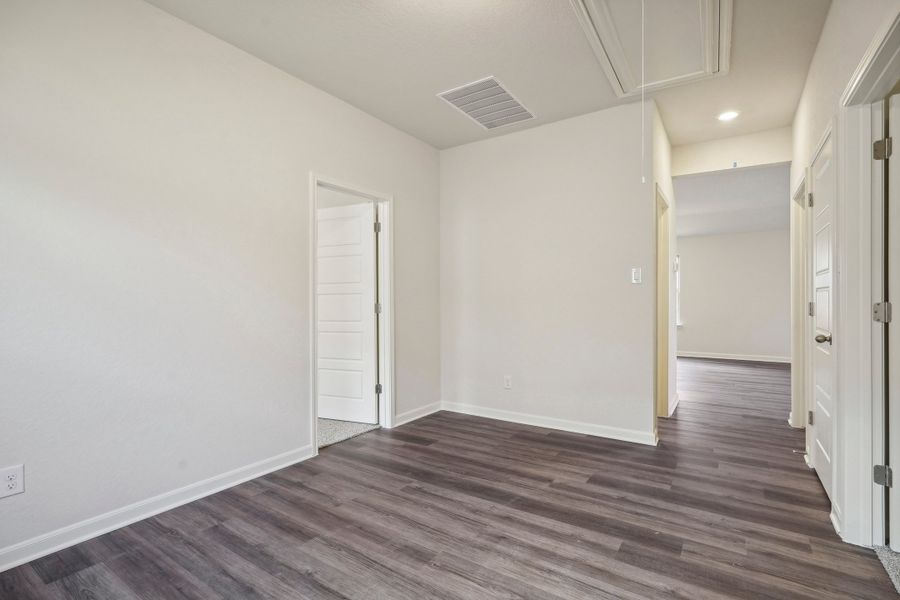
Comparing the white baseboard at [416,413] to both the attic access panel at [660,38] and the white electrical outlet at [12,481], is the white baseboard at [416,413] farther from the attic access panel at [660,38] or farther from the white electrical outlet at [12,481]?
the attic access panel at [660,38]

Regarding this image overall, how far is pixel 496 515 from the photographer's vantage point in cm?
235

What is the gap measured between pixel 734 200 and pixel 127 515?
24.2ft

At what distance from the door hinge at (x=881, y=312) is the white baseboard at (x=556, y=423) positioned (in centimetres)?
187

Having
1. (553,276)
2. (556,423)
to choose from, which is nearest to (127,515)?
(556,423)

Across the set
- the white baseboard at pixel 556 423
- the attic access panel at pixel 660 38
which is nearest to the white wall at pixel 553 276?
the white baseboard at pixel 556 423

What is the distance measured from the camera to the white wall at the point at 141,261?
6.40 ft

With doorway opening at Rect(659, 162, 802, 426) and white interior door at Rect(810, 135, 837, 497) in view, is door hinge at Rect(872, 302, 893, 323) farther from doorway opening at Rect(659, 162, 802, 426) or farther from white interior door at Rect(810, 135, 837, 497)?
doorway opening at Rect(659, 162, 802, 426)

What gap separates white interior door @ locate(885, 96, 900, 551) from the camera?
184cm

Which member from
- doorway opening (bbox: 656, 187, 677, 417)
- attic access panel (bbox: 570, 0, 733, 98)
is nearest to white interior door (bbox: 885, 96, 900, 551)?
attic access panel (bbox: 570, 0, 733, 98)

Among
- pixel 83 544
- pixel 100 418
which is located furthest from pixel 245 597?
pixel 100 418

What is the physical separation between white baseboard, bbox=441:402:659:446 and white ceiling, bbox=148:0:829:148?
262 cm

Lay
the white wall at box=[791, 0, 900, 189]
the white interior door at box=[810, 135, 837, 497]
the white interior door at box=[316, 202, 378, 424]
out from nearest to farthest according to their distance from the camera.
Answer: the white wall at box=[791, 0, 900, 189] < the white interior door at box=[810, 135, 837, 497] < the white interior door at box=[316, 202, 378, 424]

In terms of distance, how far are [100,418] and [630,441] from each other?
346 cm

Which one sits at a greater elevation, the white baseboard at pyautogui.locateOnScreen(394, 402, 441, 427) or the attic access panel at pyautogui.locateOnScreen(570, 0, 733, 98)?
the attic access panel at pyautogui.locateOnScreen(570, 0, 733, 98)
